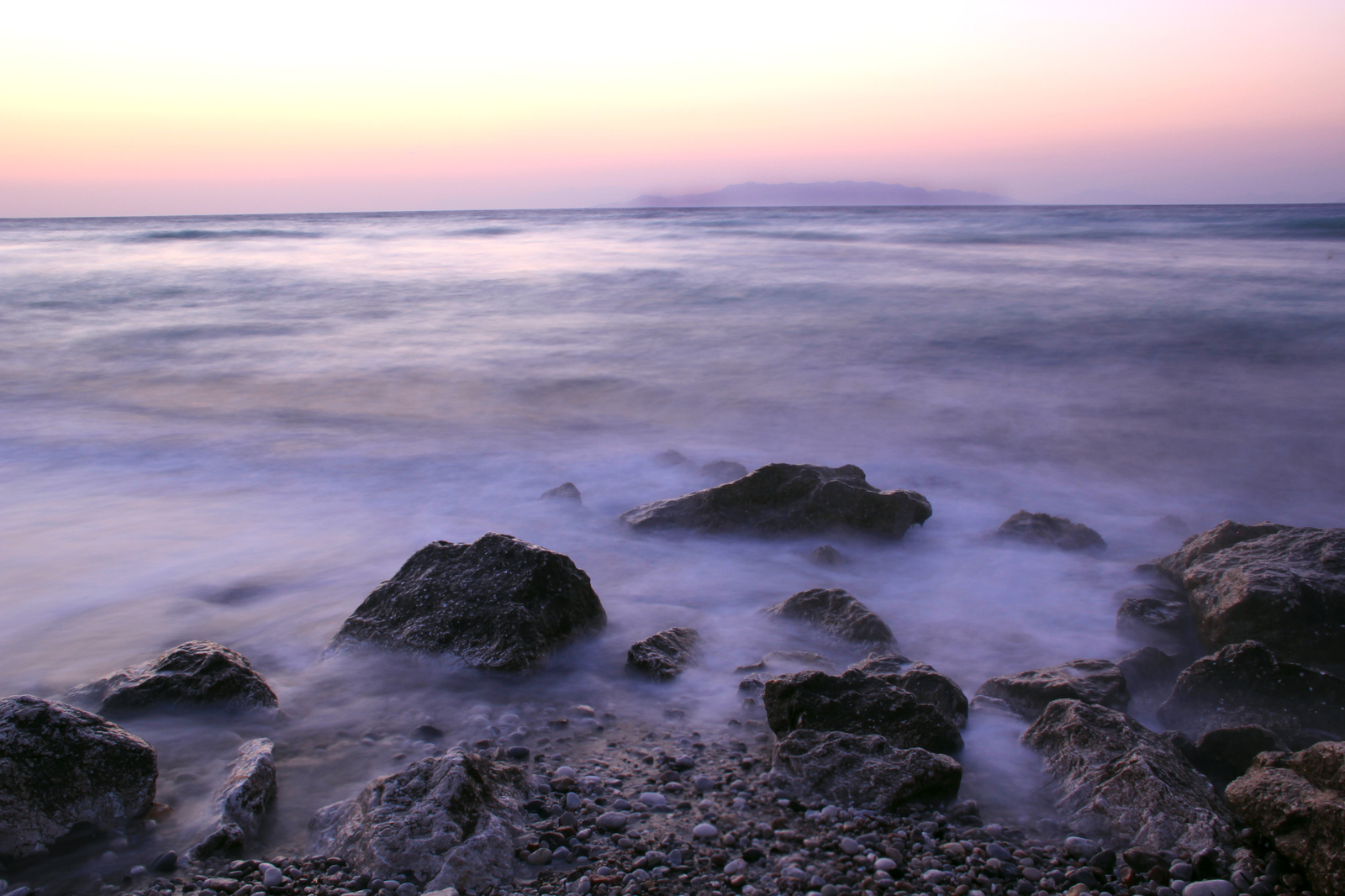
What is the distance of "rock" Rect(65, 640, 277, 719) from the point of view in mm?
3221

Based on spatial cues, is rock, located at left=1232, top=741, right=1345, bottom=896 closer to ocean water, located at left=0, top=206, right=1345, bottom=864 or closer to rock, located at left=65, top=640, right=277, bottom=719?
ocean water, located at left=0, top=206, right=1345, bottom=864

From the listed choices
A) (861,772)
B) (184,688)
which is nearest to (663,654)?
(861,772)

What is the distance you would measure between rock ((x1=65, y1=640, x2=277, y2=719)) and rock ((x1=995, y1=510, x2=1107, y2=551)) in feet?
14.7

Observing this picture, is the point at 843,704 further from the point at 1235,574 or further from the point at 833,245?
the point at 833,245

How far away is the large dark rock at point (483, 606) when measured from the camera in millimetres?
3658

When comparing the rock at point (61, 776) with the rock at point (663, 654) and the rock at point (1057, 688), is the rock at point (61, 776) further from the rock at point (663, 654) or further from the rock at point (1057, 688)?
the rock at point (1057, 688)

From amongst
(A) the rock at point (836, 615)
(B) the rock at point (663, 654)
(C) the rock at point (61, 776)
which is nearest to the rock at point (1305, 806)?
(A) the rock at point (836, 615)

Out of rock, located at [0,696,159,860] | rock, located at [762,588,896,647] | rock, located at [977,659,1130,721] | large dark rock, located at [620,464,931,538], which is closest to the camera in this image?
rock, located at [0,696,159,860]

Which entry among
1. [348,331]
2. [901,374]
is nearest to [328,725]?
[901,374]

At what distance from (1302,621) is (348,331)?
1298 centimetres

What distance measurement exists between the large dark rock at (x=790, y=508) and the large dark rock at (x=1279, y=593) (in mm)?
1679

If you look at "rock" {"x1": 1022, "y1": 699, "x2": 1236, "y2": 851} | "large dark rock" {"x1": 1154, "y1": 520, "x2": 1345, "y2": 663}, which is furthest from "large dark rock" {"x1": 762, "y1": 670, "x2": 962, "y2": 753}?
"large dark rock" {"x1": 1154, "y1": 520, "x2": 1345, "y2": 663}

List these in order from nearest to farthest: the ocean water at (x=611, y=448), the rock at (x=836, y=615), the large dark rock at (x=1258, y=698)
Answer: the large dark rock at (x=1258, y=698) < the ocean water at (x=611, y=448) < the rock at (x=836, y=615)

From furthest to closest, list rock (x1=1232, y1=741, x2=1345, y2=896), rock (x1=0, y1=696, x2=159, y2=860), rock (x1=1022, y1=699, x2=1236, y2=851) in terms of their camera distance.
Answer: rock (x1=1022, y1=699, x2=1236, y2=851) < rock (x1=0, y1=696, x2=159, y2=860) < rock (x1=1232, y1=741, x2=1345, y2=896)
